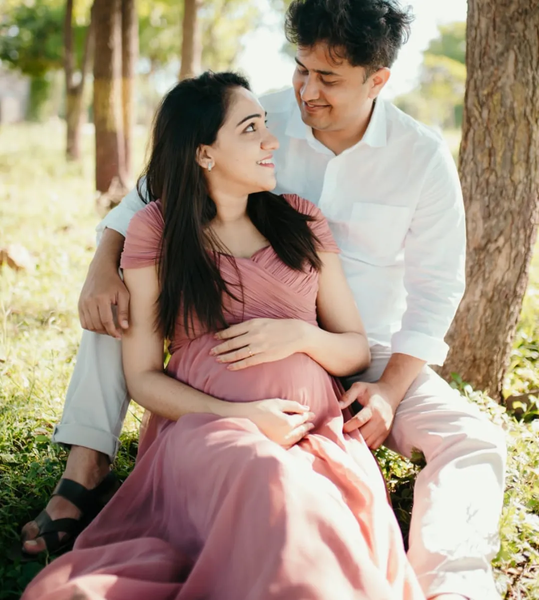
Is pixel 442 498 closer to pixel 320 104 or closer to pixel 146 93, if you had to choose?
pixel 320 104

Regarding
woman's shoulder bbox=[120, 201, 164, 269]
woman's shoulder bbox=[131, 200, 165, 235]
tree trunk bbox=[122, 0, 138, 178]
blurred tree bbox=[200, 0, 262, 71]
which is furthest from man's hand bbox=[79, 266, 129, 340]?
blurred tree bbox=[200, 0, 262, 71]

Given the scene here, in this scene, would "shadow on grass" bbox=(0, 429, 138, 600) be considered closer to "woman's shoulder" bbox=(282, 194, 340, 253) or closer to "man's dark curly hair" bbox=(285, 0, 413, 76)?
"woman's shoulder" bbox=(282, 194, 340, 253)

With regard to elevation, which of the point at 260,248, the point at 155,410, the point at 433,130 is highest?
the point at 433,130

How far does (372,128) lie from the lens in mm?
3316

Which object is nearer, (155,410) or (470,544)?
(470,544)

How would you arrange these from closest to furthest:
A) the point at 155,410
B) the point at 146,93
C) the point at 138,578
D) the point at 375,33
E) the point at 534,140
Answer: the point at 138,578 → the point at 155,410 → the point at 375,33 → the point at 534,140 → the point at 146,93

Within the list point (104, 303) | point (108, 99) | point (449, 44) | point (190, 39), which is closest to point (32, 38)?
point (190, 39)

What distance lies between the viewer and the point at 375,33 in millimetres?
3139

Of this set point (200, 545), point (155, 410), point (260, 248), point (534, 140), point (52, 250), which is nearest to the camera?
point (200, 545)

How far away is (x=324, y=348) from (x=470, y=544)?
89cm

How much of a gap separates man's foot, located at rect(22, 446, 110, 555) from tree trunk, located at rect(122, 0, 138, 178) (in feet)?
25.2

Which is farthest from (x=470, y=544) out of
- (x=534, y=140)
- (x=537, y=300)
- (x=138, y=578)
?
(x=537, y=300)

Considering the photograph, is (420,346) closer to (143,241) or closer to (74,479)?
(143,241)

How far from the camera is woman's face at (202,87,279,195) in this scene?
8.93ft
